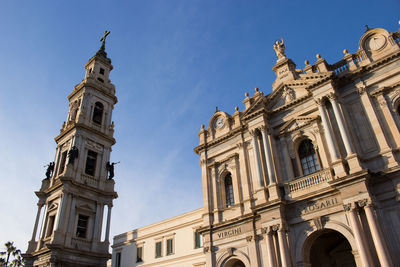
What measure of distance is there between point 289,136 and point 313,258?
24.1 ft

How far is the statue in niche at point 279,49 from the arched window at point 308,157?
293 inches

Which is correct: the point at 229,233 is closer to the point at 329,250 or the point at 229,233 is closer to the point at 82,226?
the point at 329,250

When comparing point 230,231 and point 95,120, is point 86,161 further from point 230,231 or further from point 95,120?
point 230,231

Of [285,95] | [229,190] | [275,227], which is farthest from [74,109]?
[275,227]

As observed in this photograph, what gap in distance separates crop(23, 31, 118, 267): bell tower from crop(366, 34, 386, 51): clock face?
23695 mm

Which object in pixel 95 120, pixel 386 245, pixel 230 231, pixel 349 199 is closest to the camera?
pixel 386 245

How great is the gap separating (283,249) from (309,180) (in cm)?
405

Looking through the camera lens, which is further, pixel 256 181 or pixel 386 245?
pixel 256 181

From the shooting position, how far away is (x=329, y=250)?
19.1m

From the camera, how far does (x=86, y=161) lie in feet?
101

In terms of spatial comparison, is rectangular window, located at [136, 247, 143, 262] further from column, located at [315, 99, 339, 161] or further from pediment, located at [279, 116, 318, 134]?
column, located at [315, 99, 339, 161]

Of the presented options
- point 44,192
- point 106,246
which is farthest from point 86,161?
point 106,246

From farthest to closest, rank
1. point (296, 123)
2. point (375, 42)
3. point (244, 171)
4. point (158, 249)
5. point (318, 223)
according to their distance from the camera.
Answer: point (158, 249) < point (244, 171) < point (296, 123) < point (375, 42) < point (318, 223)

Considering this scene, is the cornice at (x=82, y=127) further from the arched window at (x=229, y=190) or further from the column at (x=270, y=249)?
the column at (x=270, y=249)
